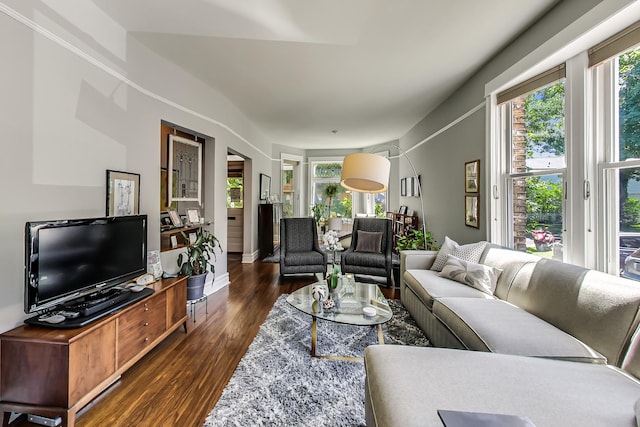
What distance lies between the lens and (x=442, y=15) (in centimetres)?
220

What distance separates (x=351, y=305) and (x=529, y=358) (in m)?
1.25

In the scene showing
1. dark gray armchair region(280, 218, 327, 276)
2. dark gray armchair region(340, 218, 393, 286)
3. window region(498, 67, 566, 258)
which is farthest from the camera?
dark gray armchair region(280, 218, 327, 276)

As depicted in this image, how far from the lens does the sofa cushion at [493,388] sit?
3.29 feet

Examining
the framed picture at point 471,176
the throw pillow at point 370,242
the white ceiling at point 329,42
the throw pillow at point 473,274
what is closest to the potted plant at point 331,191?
the throw pillow at point 370,242

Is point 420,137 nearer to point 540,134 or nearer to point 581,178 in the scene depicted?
point 540,134

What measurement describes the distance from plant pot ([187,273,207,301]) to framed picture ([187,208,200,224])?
836mm

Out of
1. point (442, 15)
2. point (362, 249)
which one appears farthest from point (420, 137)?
point (442, 15)

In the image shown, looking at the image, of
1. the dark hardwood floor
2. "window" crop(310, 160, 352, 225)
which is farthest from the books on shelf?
"window" crop(310, 160, 352, 225)

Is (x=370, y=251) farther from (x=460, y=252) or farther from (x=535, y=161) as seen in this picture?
(x=535, y=161)

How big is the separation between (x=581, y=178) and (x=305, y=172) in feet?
21.1

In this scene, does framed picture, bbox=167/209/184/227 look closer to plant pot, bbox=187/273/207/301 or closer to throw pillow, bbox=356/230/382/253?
plant pot, bbox=187/273/207/301

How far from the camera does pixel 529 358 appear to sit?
1.38m

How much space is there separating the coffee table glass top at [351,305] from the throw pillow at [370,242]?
1551mm

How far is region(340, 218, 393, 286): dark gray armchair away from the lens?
4.09m
